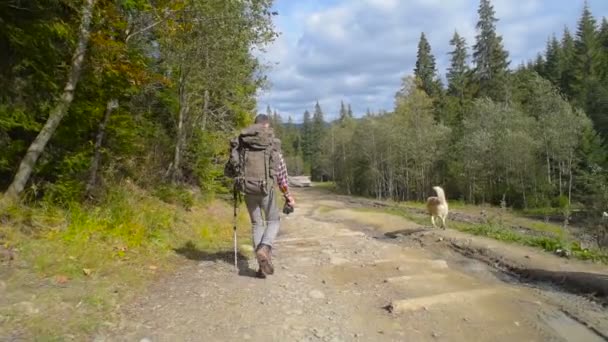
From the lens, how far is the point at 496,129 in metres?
44.2

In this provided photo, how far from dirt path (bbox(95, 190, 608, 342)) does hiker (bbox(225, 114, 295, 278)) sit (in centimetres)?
51

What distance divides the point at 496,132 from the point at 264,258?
140 feet

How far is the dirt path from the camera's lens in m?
4.56

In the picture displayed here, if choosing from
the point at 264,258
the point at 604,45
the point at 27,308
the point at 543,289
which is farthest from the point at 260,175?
the point at 604,45

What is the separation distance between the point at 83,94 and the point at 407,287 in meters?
6.85

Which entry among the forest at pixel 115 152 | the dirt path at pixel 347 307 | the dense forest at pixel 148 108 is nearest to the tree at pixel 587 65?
the dense forest at pixel 148 108

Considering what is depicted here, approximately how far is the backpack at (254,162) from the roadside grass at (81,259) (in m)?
1.83

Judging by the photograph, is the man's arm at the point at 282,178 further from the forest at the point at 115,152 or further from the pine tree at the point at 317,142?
the pine tree at the point at 317,142

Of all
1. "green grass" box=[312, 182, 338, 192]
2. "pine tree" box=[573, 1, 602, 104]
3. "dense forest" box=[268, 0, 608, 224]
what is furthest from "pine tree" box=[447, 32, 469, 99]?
"green grass" box=[312, 182, 338, 192]

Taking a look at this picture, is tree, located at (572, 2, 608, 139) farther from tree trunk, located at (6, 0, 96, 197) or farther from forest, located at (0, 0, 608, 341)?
tree trunk, located at (6, 0, 96, 197)

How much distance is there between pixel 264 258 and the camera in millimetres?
6203

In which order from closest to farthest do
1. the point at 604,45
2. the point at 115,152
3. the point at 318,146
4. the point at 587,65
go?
the point at 115,152, the point at 587,65, the point at 604,45, the point at 318,146

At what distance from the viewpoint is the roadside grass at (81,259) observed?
164 inches

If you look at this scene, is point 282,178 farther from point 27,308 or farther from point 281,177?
point 27,308
